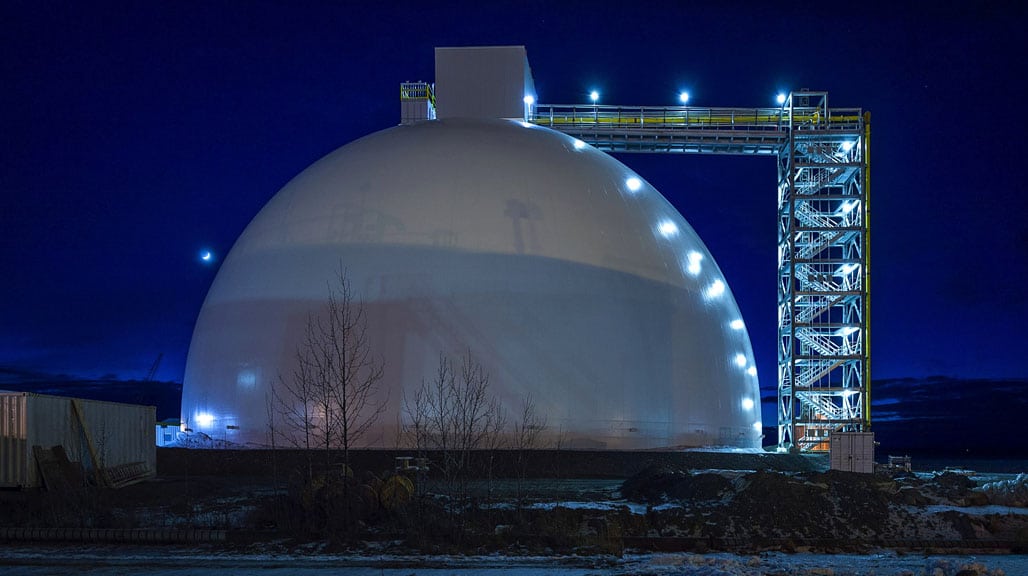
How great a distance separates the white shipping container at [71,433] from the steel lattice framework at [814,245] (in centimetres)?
1920

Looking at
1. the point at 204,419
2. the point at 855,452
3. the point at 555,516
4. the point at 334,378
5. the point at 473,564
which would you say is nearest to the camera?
the point at 473,564

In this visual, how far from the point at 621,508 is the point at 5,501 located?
40.5 feet

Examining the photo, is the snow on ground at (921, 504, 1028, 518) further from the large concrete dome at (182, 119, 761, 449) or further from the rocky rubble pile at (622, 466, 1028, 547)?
the large concrete dome at (182, 119, 761, 449)

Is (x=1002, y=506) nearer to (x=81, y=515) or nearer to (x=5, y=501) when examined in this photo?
(x=81, y=515)

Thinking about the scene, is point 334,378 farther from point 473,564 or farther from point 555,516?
point 473,564

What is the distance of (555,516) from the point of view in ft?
54.3

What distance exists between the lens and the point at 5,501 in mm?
19000

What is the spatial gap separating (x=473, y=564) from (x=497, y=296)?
43.8 ft

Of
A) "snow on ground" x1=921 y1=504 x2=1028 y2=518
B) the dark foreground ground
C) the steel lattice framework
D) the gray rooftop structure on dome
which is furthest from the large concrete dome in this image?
"snow on ground" x1=921 y1=504 x2=1028 y2=518

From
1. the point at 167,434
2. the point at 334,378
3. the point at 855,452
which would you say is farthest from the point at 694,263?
the point at 167,434

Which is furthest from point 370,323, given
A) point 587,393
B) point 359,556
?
point 359,556

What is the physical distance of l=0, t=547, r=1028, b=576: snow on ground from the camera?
498 inches

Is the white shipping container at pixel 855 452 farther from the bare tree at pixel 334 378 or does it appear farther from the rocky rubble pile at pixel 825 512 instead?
the bare tree at pixel 334 378

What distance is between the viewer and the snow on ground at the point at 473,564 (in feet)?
41.5
